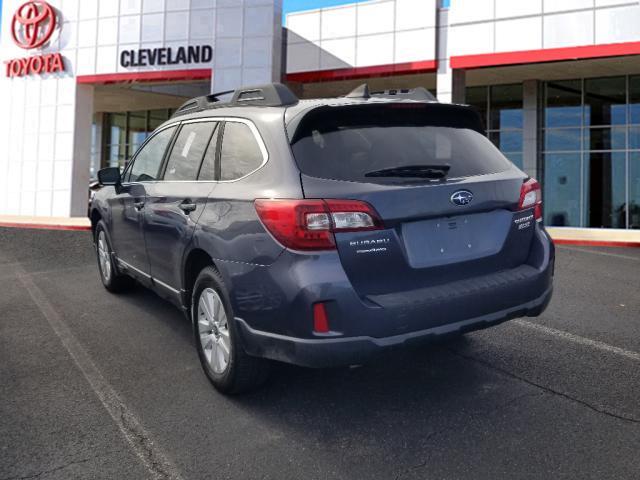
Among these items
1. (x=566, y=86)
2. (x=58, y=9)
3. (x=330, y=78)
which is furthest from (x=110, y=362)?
(x=58, y=9)

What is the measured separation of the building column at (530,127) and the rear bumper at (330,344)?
52.7 ft

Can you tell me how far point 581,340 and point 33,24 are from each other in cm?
2067

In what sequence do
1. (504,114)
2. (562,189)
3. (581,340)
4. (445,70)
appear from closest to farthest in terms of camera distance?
(581,340) → (445,70) → (562,189) → (504,114)

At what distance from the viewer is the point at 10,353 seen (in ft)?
14.3

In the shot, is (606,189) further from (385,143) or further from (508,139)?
(385,143)

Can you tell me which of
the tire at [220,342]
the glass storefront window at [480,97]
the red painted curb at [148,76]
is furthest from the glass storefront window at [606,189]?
the tire at [220,342]

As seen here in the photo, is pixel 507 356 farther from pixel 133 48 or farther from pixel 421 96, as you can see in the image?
pixel 133 48

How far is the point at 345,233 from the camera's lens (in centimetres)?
282

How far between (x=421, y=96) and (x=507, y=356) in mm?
1982

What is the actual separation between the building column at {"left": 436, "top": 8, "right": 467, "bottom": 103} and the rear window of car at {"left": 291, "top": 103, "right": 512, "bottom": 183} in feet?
41.1

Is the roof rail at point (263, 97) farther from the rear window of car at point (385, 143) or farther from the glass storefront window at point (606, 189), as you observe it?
the glass storefront window at point (606, 189)

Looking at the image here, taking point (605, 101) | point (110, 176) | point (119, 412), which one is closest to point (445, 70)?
point (605, 101)

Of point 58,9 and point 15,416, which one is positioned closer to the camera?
point 15,416

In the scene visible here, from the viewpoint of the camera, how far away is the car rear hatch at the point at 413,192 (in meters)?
2.88
